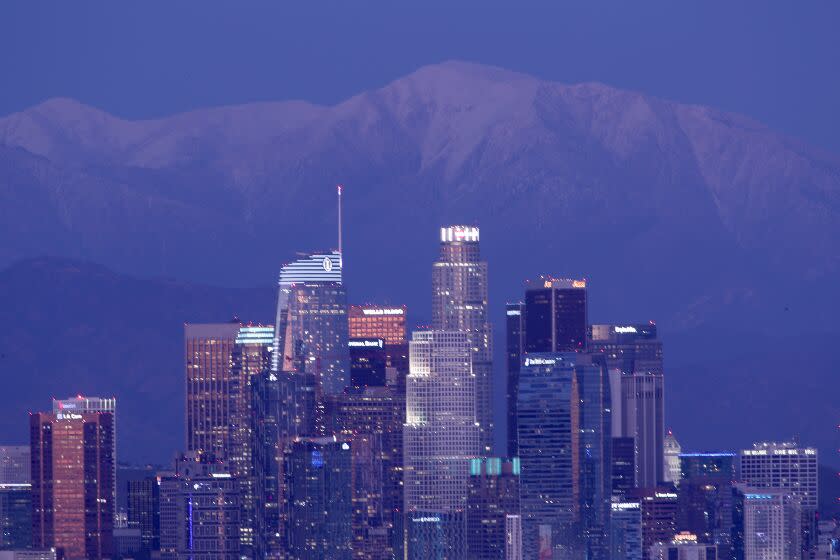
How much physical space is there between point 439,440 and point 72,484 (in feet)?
62.3

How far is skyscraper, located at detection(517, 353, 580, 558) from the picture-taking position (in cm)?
16912

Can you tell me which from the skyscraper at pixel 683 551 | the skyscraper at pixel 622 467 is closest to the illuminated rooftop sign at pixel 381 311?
the skyscraper at pixel 622 467

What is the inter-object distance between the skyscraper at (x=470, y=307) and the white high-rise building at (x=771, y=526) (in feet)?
46.3

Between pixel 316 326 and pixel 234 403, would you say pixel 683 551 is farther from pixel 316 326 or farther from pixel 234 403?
pixel 316 326

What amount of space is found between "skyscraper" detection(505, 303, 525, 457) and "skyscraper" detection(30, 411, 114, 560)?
68.2 feet

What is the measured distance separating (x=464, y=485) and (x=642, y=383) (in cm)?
2727

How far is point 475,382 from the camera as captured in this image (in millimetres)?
182000

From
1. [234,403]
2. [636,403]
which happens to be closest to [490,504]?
[234,403]

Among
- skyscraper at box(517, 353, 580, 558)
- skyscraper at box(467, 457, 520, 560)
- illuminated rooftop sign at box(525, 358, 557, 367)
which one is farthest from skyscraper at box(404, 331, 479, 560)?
illuminated rooftop sign at box(525, 358, 557, 367)

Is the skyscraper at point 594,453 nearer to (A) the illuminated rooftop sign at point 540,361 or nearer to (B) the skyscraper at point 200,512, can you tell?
(A) the illuminated rooftop sign at point 540,361

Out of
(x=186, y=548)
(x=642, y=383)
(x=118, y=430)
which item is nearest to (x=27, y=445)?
(x=118, y=430)

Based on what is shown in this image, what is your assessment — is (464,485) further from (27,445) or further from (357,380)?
(27,445)

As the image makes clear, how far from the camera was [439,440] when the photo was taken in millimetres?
175500

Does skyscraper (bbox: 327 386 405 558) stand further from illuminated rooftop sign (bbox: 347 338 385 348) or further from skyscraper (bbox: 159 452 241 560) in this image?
skyscraper (bbox: 159 452 241 560)
